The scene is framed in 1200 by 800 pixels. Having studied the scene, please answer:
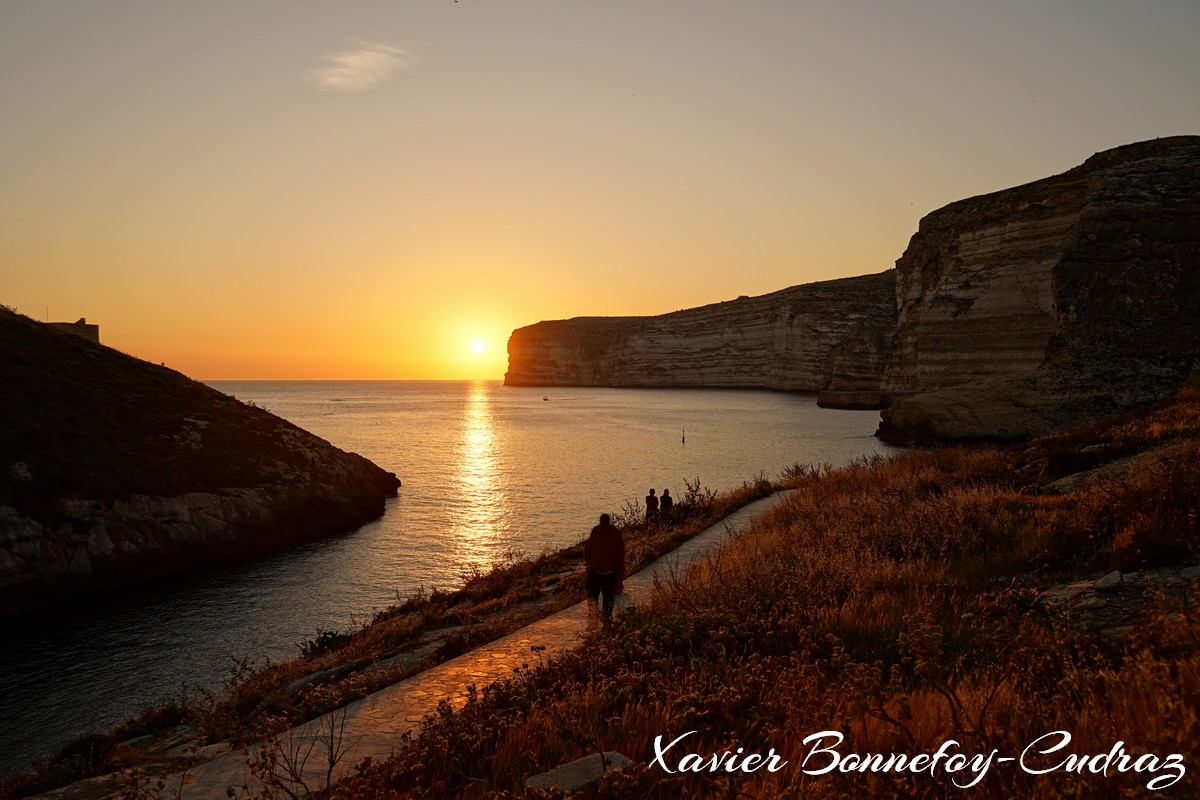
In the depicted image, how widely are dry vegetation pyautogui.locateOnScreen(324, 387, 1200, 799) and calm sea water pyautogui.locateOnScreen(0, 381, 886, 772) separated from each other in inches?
404

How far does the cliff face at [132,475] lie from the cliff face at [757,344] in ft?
259

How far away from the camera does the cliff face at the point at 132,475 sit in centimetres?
1884

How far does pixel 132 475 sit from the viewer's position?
22.1 m

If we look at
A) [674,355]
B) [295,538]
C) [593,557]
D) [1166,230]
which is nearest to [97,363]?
[295,538]

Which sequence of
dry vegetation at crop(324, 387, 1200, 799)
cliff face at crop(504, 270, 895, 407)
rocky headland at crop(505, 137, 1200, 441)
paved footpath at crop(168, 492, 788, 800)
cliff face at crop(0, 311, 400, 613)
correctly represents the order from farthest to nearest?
cliff face at crop(504, 270, 895, 407)
rocky headland at crop(505, 137, 1200, 441)
cliff face at crop(0, 311, 400, 613)
paved footpath at crop(168, 492, 788, 800)
dry vegetation at crop(324, 387, 1200, 799)

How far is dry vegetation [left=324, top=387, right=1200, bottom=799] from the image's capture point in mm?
3652

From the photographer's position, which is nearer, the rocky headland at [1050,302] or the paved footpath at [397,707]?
the paved footpath at [397,707]

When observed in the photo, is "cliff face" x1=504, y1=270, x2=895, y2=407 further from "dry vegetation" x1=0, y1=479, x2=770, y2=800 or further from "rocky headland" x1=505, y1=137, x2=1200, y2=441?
"dry vegetation" x1=0, y1=479, x2=770, y2=800

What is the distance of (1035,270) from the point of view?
170 feet

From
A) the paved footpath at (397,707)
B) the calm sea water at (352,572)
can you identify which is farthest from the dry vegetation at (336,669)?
the calm sea water at (352,572)

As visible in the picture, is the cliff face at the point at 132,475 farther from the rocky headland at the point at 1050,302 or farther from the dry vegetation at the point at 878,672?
the rocky headland at the point at 1050,302

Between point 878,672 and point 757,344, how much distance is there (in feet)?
455

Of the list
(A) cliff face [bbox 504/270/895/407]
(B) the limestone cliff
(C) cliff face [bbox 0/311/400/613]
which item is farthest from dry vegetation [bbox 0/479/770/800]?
(A) cliff face [bbox 504/270/895/407]

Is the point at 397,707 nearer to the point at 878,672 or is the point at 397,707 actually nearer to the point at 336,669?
the point at 336,669
